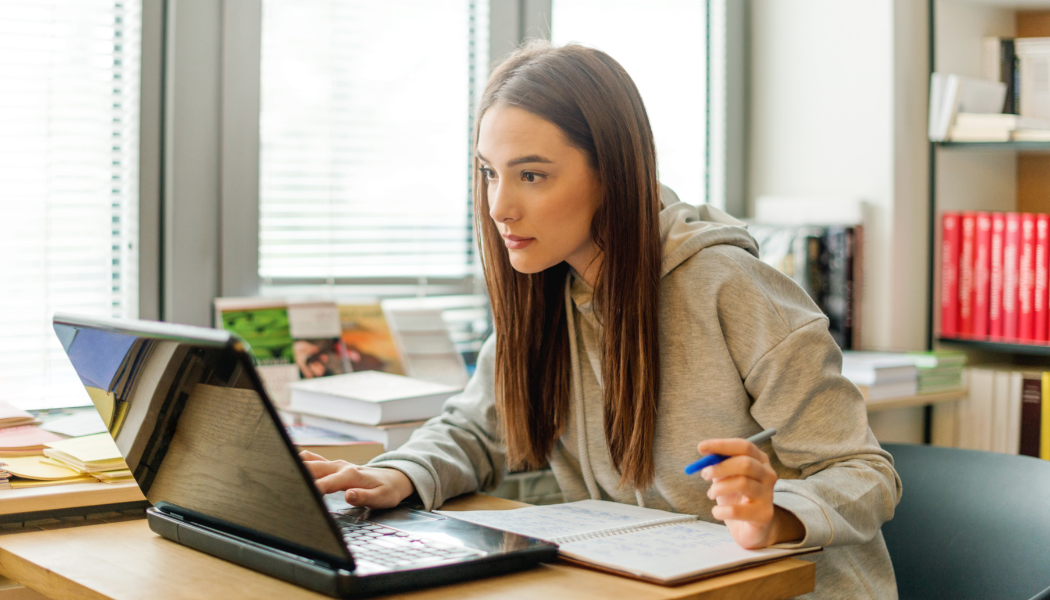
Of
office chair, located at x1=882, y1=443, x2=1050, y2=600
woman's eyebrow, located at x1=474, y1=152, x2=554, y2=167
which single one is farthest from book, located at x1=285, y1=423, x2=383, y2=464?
office chair, located at x1=882, y1=443, x2=1050, y2=600

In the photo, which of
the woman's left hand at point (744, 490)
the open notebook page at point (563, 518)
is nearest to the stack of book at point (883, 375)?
the open notebook page at point (563, 518)

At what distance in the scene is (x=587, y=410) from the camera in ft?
4.15

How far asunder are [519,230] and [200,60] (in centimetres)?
88

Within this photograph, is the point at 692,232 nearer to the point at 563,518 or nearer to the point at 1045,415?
the point at 563,518

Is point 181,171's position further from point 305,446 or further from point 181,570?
point 181,570

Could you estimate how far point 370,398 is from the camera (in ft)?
4.81

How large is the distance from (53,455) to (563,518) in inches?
25.8

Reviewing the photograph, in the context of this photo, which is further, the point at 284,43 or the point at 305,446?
the point at 284,43

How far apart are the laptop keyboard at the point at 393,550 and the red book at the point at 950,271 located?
69.2 inches

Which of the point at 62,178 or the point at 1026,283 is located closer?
the point at 62,178

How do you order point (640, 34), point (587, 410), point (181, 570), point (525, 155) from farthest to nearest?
point (640, 34)
point (587, 410)
point (525, 155)
point (181, 570)

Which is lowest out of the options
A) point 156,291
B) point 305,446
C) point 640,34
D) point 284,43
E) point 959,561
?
point 959,561

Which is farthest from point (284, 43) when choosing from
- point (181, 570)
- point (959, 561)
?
point (959, 561)

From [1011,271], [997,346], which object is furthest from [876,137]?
[997,346]
